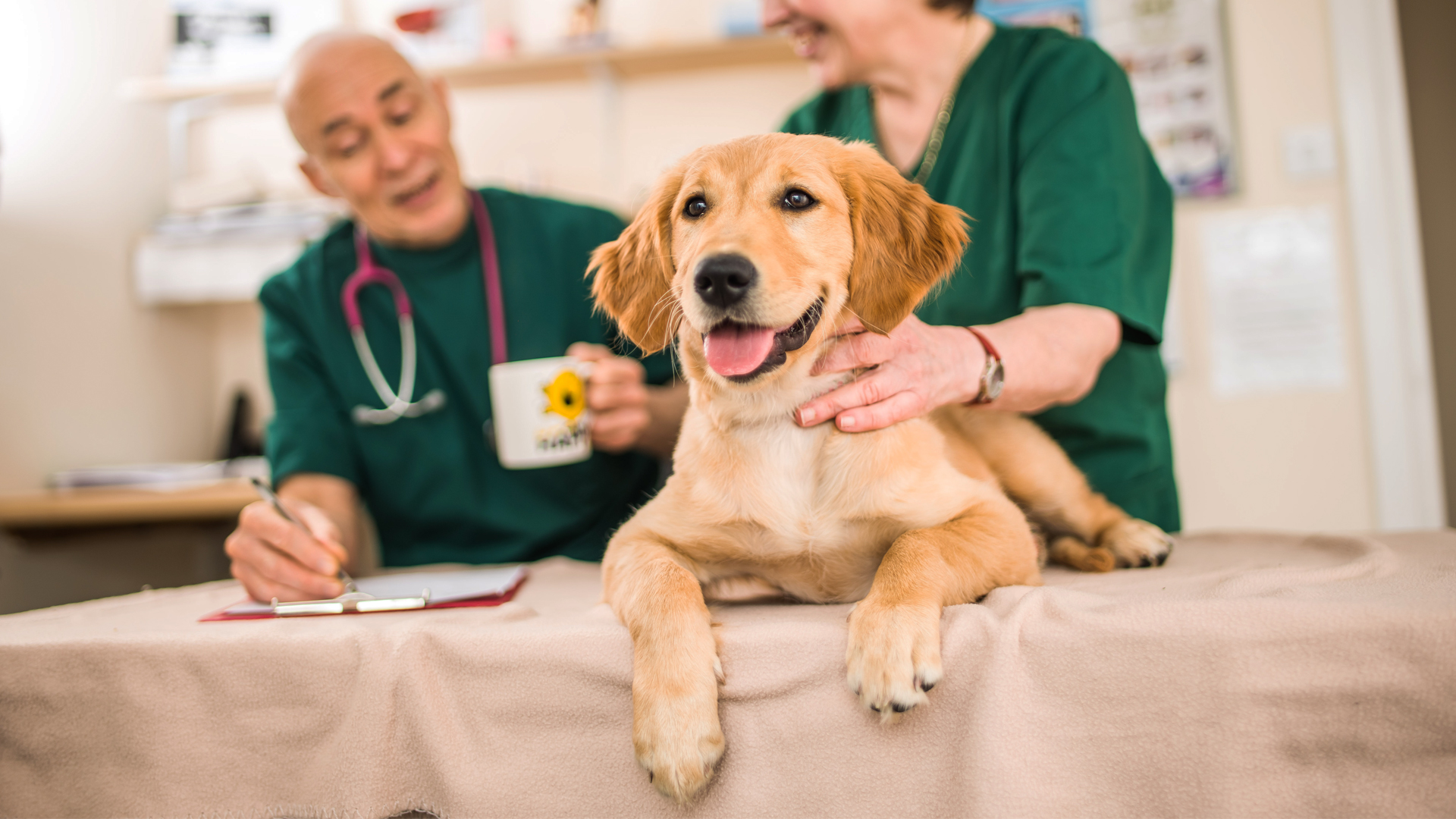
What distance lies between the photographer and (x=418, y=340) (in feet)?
5.91

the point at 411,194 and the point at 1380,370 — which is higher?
the point at 411,194

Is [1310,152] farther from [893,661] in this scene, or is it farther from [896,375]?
[893,661]

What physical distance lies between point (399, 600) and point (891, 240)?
81cm

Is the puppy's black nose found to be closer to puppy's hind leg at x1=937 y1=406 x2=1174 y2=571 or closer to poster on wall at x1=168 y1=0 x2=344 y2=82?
puppy's hind leg at x1=937 y1=406 x2=1174 y2=571

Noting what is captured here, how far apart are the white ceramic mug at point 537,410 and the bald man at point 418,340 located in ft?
1.15

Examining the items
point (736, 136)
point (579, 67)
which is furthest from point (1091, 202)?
point (579, 67)

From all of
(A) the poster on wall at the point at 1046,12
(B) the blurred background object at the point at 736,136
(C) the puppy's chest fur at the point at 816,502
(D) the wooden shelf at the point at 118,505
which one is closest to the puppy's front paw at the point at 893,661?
(C) the puppy's chest fur at the point at 816,502

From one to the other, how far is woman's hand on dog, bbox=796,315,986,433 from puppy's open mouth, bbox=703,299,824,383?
8cm

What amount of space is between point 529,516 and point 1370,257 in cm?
284

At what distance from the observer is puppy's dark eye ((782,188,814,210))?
43.9 inches

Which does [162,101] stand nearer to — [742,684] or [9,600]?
[9,600]

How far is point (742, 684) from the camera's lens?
749mm

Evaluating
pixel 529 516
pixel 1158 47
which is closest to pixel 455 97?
pixel 529 516

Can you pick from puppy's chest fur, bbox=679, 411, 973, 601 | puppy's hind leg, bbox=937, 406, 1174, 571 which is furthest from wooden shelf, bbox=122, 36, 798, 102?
puppy's chest fur, bbox=679, 411, 973, 601
